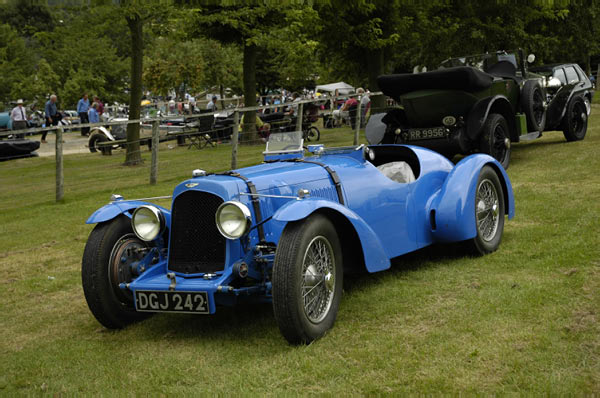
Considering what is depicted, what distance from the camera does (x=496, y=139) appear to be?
37.8ft

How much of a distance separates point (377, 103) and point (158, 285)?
17667 mm

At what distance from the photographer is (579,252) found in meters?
5.92

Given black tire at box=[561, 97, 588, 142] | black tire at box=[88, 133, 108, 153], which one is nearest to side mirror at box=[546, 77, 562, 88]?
black tire at box=[561, 97, 588, 142]

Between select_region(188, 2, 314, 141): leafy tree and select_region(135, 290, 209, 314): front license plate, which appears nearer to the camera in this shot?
select_region(135, 290, 209, 314): front license plate

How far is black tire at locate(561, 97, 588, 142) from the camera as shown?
14320 mm

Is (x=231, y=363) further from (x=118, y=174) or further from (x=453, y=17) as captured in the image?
(x=453, y=17)

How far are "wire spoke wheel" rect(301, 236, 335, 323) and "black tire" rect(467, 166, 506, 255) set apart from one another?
6.66 feet

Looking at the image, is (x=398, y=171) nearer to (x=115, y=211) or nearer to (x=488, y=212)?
(x=488, y=212)

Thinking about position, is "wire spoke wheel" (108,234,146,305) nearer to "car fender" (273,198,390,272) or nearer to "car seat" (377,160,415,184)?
"car fender" (273,198,390,272)

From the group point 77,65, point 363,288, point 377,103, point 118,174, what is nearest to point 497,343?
point 363,288

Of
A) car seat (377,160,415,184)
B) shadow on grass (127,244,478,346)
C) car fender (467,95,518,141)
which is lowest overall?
shadow on grass (127,244,478,346)

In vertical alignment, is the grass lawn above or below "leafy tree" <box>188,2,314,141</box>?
below

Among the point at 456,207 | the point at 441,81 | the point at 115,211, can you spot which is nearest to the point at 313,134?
the point at 441,81

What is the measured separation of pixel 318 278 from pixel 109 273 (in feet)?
5.35
